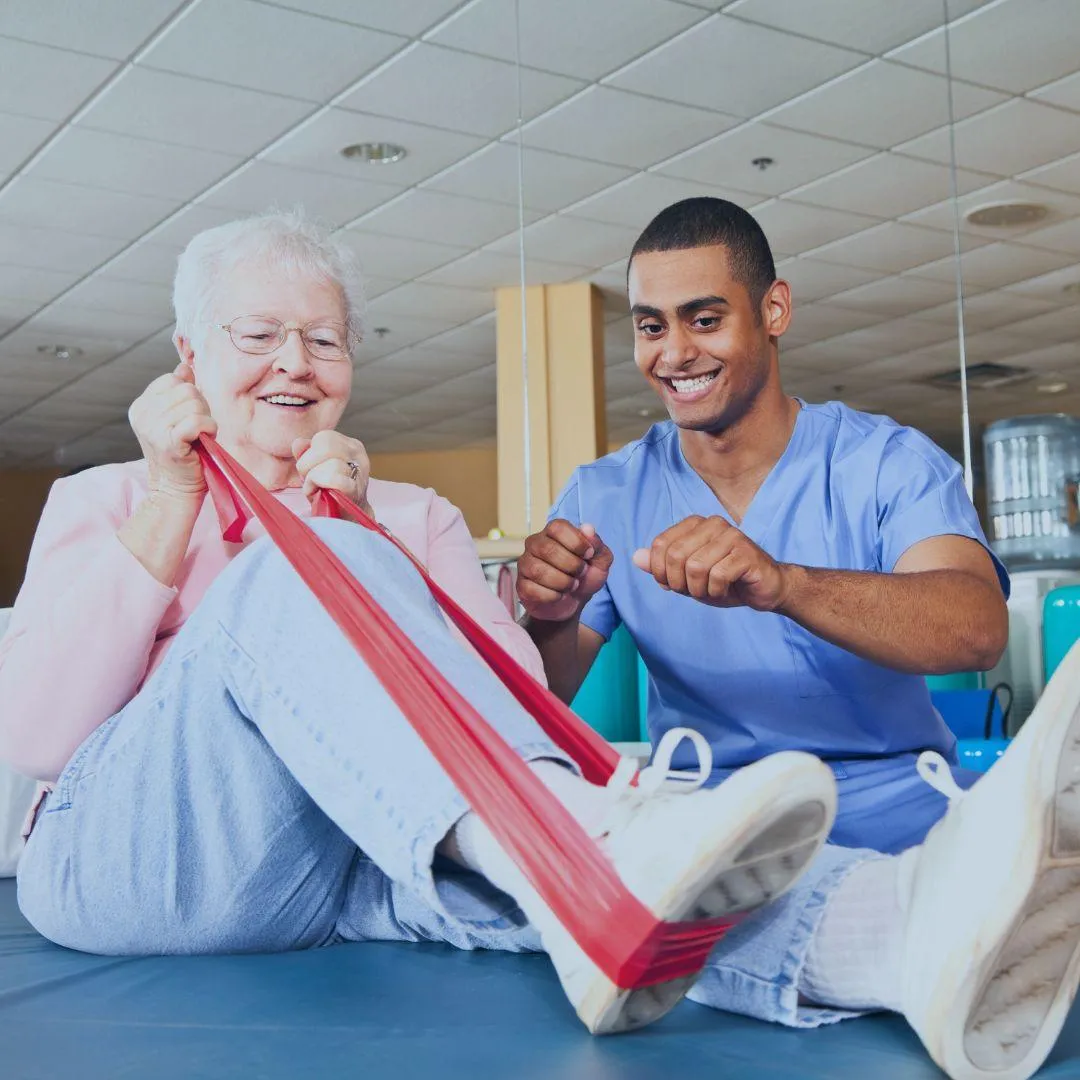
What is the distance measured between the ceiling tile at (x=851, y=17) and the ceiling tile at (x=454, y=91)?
2.38 ft

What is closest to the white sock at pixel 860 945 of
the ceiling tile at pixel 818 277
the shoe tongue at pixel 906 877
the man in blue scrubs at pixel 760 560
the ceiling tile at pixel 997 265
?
the shoe tongue at pixel 906 877

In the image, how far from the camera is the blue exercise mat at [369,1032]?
0.95 metres

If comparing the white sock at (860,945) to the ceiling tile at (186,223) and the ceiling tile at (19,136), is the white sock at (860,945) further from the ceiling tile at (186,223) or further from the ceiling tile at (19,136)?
the ceiling tile at (186,223)

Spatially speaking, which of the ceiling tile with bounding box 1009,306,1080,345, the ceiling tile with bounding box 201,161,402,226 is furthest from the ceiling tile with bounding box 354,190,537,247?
the ceiling tile with bounding box 1009,306,1080,345

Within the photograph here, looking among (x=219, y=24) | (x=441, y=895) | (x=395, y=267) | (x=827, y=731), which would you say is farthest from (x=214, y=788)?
(x=395, y=267)

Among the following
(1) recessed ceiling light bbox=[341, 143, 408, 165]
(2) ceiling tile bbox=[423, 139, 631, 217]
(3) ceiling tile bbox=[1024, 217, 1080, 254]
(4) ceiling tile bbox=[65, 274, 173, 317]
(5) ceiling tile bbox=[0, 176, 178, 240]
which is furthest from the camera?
(4) ceiling tile bbox=[65, 274, 173, 317]

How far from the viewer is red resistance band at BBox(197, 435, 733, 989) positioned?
2.87ft

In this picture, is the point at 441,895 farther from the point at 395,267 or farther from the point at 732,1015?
the point at 395,267

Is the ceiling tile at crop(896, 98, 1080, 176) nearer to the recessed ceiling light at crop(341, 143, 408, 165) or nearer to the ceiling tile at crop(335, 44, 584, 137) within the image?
the ceiling tile at crop(335, 44, 584, 137)

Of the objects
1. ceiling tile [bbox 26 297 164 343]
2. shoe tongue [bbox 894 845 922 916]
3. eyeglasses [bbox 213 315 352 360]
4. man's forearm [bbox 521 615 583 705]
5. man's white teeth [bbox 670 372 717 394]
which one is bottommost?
shoe tongue [bbox 894 845 922 916]

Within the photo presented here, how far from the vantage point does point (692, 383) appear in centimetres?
181

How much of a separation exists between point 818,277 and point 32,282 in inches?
161

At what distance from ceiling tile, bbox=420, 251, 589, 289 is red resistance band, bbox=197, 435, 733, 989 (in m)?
5.61

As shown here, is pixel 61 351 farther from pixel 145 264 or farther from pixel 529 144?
pixel 529 144
